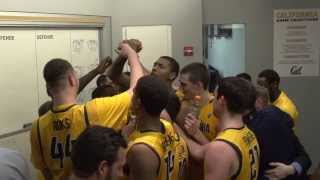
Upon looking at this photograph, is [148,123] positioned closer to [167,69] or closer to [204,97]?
[204,97]

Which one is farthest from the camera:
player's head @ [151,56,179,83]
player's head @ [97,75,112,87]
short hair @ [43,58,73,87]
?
player's head @ [151,56,179,83]

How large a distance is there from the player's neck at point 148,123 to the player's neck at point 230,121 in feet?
1.26

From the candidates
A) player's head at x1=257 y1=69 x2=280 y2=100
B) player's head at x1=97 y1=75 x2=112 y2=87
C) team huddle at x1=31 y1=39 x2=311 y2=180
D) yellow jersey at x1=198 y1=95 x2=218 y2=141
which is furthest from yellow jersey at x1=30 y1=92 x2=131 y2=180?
player's head at x1=257 y1=69 x2=280 y2=100

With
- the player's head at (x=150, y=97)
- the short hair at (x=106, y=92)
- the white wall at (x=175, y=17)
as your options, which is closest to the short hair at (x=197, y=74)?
the short hair at (x=106, y=92)

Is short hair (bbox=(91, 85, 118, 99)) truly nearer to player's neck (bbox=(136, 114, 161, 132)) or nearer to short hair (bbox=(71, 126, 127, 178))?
player's neck (bbox=(136, 114, 161, 132))

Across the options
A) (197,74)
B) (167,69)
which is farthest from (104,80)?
(197,74)

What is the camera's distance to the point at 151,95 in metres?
2.34

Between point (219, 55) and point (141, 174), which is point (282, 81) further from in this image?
point (141, 174)

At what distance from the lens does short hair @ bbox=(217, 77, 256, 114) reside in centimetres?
253

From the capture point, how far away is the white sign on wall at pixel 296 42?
5938 mm

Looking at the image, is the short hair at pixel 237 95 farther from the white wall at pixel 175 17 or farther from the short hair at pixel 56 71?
the white wall at pixel 175 17

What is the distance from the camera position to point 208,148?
2.43 m

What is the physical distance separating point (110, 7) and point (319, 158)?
3267 mm

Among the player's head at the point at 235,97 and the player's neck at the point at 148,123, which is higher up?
the player's head at the point at 235,97
